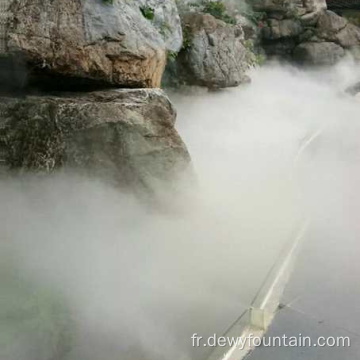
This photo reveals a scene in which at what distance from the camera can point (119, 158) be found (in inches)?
181

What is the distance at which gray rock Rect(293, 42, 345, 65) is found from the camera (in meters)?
17.4

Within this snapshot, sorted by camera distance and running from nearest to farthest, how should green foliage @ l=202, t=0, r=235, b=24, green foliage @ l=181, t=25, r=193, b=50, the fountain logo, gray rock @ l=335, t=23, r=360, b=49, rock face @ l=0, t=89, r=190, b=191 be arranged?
the fountain logo, rock face @ l=0, t=89, r=190, b=191, green foliage @ l=181, t=25, r=193, b=50, green foliage @ l=202, t=0, r=235, b=24, gray rock @ l=335, t=23, r=360, b=49

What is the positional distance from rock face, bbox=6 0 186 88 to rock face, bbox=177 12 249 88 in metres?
3.30

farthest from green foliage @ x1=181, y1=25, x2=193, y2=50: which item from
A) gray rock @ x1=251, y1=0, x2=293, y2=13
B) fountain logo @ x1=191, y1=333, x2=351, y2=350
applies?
gray rock @ x1=251, y1=0, x2=293, y2=13

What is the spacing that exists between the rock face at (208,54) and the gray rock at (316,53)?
866 centimetres

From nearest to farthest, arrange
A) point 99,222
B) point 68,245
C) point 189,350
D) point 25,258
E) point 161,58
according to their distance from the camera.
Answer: point 189,350, point 25,258, point 68,245, point 99,222, point 161,58

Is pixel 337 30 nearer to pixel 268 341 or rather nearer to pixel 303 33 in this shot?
pixel 303 33

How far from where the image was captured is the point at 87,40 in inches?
173

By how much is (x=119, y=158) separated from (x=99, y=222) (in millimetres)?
689

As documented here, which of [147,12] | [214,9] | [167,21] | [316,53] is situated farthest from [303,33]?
[147,12]

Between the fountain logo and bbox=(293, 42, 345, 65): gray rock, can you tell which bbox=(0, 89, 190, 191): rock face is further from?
bbox=(293, 42, 345, 65): gray rock

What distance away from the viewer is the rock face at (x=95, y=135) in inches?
168

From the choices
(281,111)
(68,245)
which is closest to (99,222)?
(68,245)

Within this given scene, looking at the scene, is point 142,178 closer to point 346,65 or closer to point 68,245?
point 68,245
